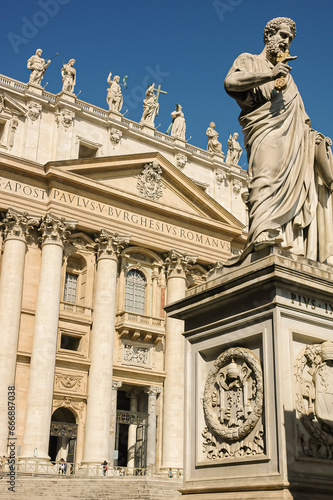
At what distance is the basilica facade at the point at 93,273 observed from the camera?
95.7ft

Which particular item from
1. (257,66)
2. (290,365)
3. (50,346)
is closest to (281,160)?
(257,66)

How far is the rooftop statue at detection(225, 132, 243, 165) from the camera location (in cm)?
4126

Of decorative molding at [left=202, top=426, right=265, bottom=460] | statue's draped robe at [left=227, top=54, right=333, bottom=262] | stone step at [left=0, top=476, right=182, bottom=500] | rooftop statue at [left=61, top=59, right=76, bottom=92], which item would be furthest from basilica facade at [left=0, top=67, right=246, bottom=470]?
statue's draped robe at [left=227, top=54, right=333, bottom=262]

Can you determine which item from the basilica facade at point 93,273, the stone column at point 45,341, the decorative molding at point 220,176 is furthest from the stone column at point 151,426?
the decorative molding at point 220,176

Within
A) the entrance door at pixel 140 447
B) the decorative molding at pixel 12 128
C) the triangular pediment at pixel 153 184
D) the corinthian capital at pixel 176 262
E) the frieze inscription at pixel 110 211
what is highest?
the decorative molding at pixel 12 128

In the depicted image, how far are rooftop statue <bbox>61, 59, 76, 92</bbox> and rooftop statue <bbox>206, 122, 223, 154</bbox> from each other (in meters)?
10.0

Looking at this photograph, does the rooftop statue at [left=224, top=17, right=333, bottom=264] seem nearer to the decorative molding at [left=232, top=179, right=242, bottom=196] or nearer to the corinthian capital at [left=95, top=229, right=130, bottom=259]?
the corinthian capital at [left=95, top=229, right=130, bottom=259]

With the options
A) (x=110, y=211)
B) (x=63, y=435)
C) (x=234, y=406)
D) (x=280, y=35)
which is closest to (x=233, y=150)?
(x=110, y=211)

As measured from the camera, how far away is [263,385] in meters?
5.64

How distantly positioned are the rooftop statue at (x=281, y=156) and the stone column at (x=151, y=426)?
26.3 metres

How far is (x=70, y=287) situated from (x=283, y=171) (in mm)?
26989

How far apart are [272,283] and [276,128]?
1.95 metres

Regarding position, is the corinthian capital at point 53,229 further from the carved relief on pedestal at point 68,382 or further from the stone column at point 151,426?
the stone column at point 151,426

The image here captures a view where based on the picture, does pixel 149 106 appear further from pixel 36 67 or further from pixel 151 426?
pixel 151 426
